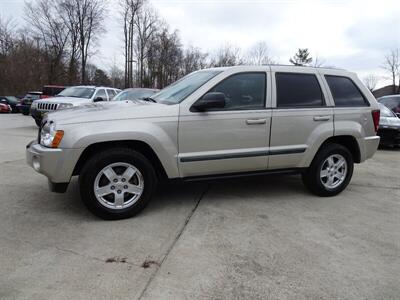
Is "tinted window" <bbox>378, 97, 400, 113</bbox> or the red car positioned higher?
"tinted window" <bbox>378, 97, 400, 113</bbox>

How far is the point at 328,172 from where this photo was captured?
184 inches

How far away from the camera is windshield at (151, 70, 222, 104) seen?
13.1ft

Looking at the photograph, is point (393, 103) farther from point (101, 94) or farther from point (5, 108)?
point (5, 108)

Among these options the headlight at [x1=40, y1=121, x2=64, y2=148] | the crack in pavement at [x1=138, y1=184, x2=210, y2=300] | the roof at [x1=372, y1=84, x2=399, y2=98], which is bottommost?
the crack in pavement at [x1=138, y1=184, x2=210, y2=300]

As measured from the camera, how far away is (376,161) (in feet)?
25.5

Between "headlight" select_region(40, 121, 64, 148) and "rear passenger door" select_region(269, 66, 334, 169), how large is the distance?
2.55m

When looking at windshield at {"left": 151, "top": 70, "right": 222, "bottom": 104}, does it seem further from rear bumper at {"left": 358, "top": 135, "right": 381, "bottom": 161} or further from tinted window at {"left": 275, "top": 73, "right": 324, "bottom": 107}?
rear bumper at {"left": 358, "top": 135, "right": 381, "bottom": 161}

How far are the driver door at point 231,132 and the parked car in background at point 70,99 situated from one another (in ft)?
19.9

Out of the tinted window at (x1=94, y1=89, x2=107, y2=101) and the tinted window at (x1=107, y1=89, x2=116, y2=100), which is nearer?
the tinted window at (x1=94, y1=89, x2=107, y2=101)

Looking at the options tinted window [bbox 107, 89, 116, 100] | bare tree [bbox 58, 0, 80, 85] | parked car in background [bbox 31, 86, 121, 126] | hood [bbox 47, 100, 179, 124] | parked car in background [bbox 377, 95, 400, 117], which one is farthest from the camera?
bare tree [bbox 58, 0, 80, 85]

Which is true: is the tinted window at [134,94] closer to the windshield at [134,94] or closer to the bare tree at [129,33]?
the windshield at [134,94]

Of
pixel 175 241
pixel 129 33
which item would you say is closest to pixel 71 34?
pixel 129 33

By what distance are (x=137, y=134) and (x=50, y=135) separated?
0.92 m

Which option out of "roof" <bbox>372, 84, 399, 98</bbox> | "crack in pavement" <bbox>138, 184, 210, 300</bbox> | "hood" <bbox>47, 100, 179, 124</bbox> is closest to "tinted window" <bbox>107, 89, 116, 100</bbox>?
"crack in pavement" <bbox>138, 184, 210, 300</bbox>
